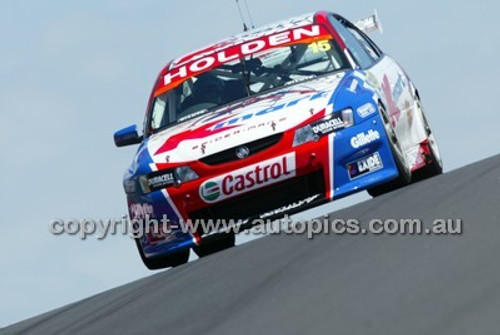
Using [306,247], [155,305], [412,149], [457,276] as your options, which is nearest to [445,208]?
[306,247]

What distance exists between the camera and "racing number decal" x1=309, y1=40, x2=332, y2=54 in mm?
10039

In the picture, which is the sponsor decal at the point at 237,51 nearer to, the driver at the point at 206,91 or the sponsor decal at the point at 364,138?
the driver at the point at 206,91

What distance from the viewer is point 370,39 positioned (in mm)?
11461

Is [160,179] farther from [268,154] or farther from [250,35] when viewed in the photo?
[250,35]

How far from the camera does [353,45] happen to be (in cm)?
1039

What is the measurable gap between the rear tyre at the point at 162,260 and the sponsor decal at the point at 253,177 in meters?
0.72

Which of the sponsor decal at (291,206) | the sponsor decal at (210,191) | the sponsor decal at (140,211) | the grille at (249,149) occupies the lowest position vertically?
the sponsor decal at (291,206)

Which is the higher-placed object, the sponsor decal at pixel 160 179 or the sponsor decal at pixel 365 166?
the sponsor decal at pixel 160 179

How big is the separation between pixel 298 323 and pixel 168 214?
4.39 metres

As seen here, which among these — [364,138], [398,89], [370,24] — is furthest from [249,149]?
[370,24]

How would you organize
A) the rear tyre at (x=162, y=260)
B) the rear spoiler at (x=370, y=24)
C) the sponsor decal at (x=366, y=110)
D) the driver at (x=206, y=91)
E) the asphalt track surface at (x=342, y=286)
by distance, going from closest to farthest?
the asphalt track surface at (x=342, y=286)
the sponsor decal at (x=366, y=110)
the rear tyre at (x=162, y=260)
the driver at (x=206, y=91)
the rear spoiler at (x=370, y=24)

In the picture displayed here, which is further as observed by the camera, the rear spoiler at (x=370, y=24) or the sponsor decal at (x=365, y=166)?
the rear spoiler at (x=370, y=24)

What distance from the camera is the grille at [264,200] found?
8.72 m

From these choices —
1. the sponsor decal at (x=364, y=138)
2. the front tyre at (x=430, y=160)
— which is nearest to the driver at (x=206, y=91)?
the sponsor decal at (x=364, y=138)
